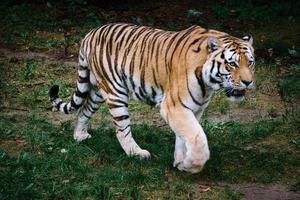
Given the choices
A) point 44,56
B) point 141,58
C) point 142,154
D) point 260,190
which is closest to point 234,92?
point 260,190

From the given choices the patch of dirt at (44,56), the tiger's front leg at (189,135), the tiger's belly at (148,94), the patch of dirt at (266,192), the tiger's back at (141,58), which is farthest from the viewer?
the patch of dirt at (44,56)

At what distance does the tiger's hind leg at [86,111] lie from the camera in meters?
6.20

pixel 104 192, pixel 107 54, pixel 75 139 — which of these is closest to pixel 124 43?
pixel 107 54

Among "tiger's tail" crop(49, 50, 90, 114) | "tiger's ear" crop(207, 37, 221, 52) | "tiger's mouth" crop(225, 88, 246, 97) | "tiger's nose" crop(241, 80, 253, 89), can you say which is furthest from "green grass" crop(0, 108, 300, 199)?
"tiger's ear" crop(207, 37, 221, 52)

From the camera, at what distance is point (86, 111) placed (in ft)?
20.5

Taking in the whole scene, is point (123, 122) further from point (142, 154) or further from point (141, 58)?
point (141, 58)

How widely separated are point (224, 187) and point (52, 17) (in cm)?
795

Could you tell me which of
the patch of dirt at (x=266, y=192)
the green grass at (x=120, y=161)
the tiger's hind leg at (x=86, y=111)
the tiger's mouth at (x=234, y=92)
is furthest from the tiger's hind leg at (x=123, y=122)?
the tiger's mouth at (x=234, y=92)

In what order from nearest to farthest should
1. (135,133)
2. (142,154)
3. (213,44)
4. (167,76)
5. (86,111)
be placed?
(213,44) < (167,76) < (142,154) < (86,111) < (135,133)

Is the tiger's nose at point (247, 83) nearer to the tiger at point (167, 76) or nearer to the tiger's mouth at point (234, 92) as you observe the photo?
the tiger at point (167, 76)

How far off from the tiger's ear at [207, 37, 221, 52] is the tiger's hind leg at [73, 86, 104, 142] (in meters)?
1.70

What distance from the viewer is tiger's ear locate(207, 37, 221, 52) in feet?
16.0

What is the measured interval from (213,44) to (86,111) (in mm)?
1911

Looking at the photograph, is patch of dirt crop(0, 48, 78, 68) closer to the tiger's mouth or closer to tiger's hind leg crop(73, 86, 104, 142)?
tiger's hind leg crop(73, 86, 104, 142)
